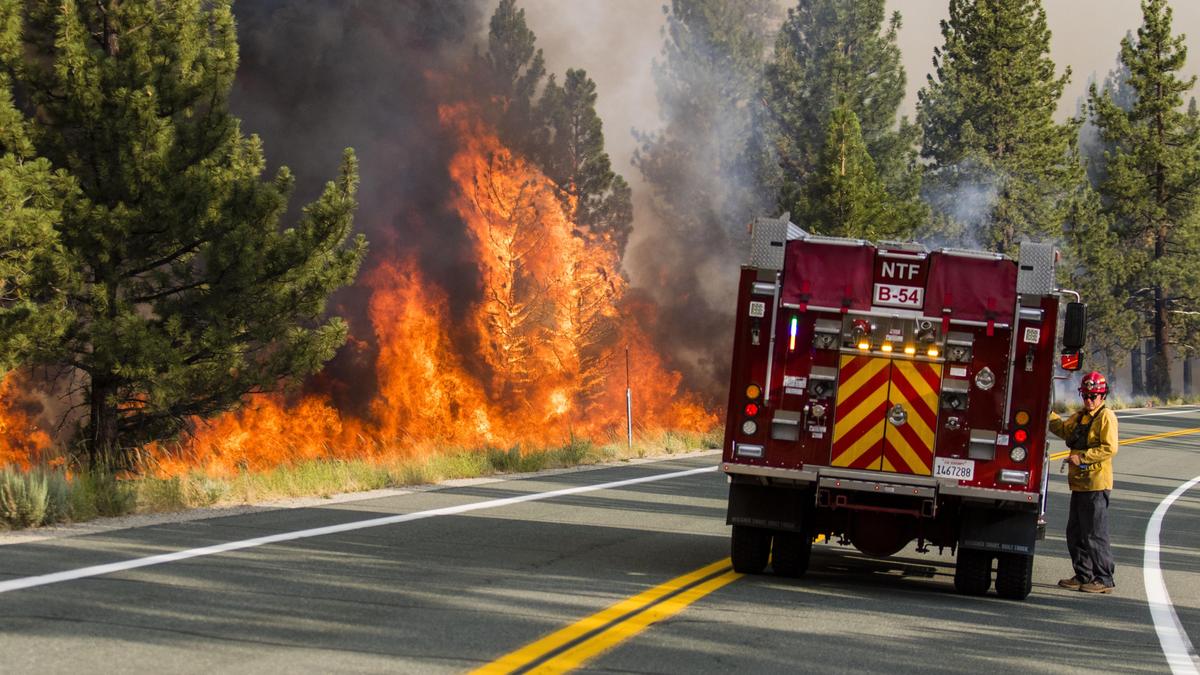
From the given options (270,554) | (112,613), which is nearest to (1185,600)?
(270,554)

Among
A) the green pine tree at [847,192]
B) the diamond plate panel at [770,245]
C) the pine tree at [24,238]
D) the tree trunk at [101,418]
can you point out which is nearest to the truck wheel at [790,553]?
the diamond plate panel at [770,245]

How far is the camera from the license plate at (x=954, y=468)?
1017 cm

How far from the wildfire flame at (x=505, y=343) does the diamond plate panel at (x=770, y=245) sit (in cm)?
3450

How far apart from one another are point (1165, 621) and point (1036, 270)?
2.69 metres

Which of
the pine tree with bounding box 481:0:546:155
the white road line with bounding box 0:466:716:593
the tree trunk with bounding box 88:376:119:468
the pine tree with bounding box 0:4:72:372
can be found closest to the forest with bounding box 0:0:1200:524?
the pine tree with bounding box 481:0:546:155

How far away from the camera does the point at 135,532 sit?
1145cm

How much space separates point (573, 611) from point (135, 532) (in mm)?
4528

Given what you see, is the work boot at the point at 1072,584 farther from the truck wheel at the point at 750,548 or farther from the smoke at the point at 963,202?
the smoke at the point at 963,202

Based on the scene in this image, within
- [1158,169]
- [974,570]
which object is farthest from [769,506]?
[1158,169]

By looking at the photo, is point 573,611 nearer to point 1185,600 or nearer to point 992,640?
point 992,640

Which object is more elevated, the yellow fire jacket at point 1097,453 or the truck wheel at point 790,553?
the yellow fire jacket at point 1097,453

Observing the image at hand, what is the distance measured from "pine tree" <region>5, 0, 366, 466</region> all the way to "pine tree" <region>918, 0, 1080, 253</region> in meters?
43.3

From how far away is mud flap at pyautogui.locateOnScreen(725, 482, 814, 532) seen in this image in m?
10.7

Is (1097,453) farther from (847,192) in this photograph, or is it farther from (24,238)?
(847,192)
